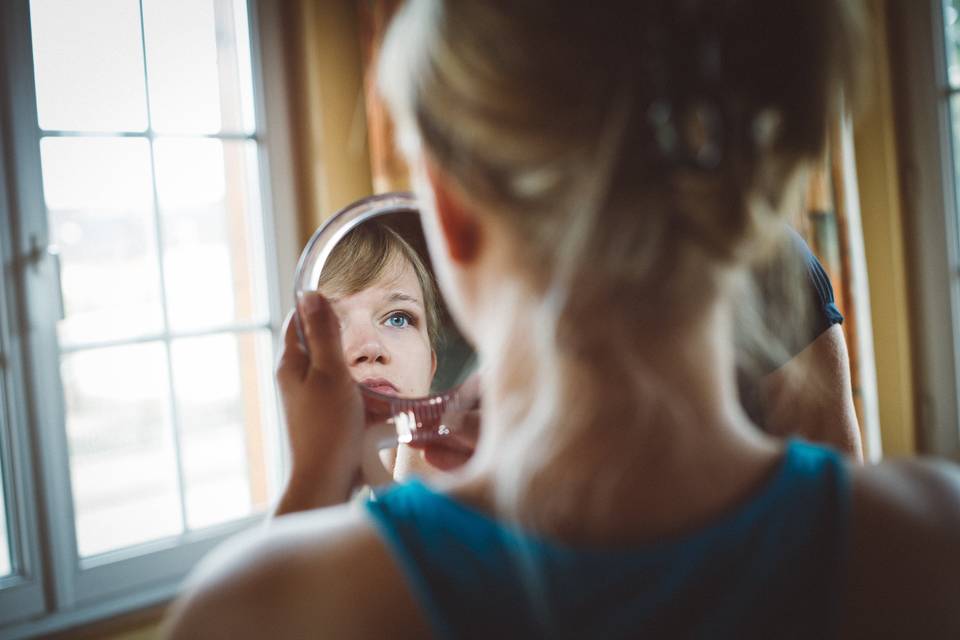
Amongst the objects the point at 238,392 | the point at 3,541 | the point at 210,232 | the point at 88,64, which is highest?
the point at 88,64

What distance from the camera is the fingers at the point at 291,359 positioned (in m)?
0.66

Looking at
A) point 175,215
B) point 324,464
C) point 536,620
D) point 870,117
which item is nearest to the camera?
point 536,620

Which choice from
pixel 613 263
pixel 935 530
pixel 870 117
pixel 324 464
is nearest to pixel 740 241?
pixel 613 263

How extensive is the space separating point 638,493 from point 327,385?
34cm

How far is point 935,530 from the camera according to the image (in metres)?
0.41

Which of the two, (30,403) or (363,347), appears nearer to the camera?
(363,347)

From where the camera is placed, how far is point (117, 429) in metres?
3.05

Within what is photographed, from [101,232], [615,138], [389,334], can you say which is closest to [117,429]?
[101,232]

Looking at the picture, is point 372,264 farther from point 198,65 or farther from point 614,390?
point 198,65

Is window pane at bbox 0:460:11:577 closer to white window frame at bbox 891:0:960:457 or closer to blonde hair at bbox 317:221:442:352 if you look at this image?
blonde hair at bbox 317:221:442:352

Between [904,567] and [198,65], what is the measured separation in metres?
1.85

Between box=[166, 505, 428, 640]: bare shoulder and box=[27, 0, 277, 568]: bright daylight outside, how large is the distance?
4.61 feet

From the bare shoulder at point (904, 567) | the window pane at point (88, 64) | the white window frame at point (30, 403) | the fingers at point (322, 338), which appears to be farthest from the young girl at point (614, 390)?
the window pane at point (88, 64)

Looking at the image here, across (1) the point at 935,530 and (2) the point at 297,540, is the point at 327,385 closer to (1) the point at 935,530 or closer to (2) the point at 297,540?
(2) the point at 297,540
